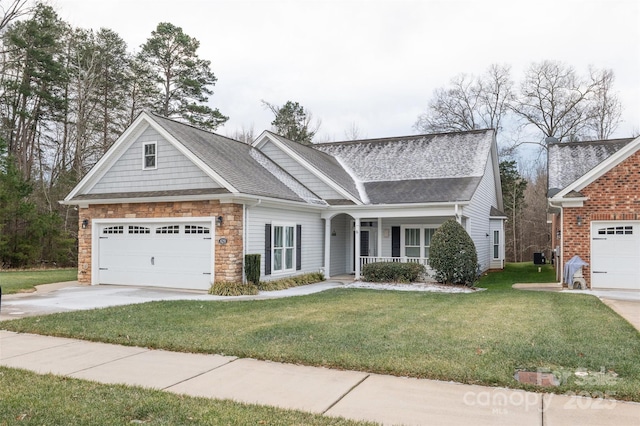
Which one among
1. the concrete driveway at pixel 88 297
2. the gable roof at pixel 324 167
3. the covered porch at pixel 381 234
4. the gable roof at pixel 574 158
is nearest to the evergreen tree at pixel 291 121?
the gable roof at pixel 324 167

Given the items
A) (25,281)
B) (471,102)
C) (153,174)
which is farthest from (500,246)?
(25,281)

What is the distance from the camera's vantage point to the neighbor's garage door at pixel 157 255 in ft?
46.9

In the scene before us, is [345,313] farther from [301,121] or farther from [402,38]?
[301,121]

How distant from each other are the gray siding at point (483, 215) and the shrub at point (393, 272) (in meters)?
2.60

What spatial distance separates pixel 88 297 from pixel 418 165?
13.2 metres

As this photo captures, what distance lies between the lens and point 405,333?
25.6 ft

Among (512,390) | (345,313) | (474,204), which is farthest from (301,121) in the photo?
(512,390)

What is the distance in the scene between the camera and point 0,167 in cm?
2248

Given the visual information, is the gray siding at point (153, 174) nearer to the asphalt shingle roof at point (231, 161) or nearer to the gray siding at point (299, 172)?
the asphalt shingle roof at point (231, 161)

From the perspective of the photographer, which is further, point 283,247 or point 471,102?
point 471,102

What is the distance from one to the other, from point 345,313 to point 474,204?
10456 millimetres

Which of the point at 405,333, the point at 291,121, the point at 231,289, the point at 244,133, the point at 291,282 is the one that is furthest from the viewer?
the point at 244,133

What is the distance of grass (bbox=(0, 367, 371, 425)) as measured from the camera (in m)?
4.29

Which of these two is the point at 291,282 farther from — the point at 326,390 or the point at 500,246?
the point at 500,246
